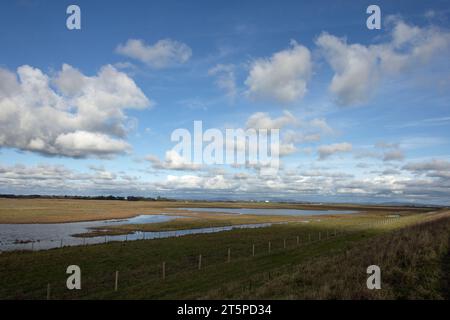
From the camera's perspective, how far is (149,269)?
31906 mm

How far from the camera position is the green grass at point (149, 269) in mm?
22453

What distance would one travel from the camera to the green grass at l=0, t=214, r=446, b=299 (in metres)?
22.5

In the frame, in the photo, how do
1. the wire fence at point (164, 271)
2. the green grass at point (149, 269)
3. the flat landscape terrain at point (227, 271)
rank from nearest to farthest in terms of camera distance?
the flat landscape terrain at point (227, 271) → the green grass at point (149, 269) → the wire fence at point (164, 271)

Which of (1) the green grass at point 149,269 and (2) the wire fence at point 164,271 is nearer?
(1) the green grass at point 149,269

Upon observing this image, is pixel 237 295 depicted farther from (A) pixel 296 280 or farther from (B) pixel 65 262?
(B) pixel 65 262

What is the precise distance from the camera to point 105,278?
28625mm

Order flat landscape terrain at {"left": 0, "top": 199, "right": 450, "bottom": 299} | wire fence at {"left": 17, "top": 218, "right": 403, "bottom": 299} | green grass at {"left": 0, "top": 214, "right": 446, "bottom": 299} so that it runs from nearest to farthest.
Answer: flat landscape terrain at {"left": 0, "top": 199, "right": 450, "bottom": 299}
green grass at {"left": 0, "top": 214, "right": 446, "bottom": 299}
wire fence at {"left": 17, "top": 218, "right": 403, "bottom": 299}

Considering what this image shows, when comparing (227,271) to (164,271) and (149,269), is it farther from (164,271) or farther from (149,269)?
(149,269)

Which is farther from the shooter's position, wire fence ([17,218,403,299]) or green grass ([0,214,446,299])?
wire fence ([17,218,403,299])

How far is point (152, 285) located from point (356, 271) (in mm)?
13713

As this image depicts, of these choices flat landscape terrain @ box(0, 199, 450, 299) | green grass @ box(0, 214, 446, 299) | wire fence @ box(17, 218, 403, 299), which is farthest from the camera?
wire fence @ box(17, 218, 403, 299)

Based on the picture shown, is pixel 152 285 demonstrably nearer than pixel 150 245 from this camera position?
Yes

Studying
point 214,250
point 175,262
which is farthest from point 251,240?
point 175,262
